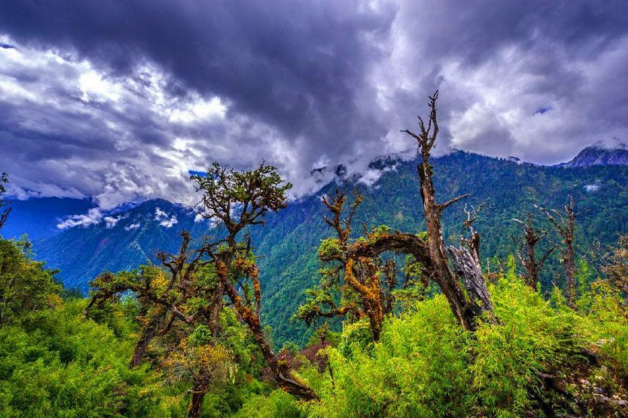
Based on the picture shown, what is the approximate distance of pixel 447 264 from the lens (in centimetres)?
810

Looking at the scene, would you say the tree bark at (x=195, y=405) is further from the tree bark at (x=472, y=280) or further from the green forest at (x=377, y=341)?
the tree bark at (x=472, y=280)

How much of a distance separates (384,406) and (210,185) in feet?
41.6

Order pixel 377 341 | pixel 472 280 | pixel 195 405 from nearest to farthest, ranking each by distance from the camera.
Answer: pixel 472 280 < pixel 377 341 < pixel 195 405

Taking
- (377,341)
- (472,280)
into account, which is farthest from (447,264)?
(377,341)

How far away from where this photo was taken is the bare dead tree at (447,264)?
24.5 ft

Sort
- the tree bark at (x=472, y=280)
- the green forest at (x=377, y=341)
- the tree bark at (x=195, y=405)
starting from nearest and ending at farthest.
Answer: the green forest at (x=377, y=341) → the tree bark at (x=472, y=280) → the tree bark at (x=195, y=405)

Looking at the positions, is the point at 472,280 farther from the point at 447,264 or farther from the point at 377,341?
the point at 377,341

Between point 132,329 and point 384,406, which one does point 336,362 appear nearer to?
point 384,406

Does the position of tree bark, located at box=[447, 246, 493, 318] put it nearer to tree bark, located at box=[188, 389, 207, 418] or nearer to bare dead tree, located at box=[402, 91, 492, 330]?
bare dead tree, located at box=[402, 91, 492, 330]

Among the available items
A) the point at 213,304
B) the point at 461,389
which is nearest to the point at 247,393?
the point at 213,304

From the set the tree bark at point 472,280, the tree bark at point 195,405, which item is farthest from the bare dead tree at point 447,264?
the tree bark at point 195,405

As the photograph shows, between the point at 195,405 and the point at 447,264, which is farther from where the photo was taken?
the point at 195,405

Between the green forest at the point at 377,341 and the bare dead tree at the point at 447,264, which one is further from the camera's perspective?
the bare dead tree at the point at 447,264

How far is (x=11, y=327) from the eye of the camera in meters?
16.4
